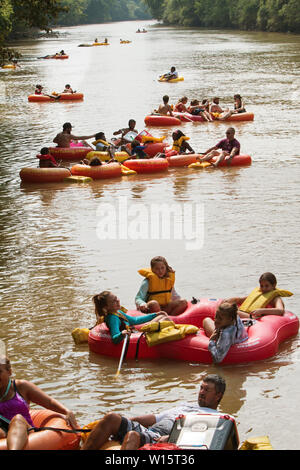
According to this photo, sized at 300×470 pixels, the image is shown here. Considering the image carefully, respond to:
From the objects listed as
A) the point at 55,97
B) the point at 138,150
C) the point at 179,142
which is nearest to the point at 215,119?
the point at 179,142

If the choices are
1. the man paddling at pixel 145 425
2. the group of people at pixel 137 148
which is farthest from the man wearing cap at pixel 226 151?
the man paddling at pixel 145 425

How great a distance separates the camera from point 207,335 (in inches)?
281

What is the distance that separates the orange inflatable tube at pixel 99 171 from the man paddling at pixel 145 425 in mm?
9642

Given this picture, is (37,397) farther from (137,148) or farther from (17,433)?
(137,148)

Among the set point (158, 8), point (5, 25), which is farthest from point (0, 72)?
point (158, 8)

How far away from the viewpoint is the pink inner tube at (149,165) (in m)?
15.0

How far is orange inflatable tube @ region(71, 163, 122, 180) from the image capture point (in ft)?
47.9

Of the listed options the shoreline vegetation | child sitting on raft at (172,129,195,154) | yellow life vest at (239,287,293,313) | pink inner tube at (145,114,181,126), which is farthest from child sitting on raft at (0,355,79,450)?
pink inner tube at (145,114,181,126)

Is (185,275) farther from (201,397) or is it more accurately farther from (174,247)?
(201,397)

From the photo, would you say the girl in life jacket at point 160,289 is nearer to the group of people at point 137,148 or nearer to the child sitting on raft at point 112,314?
the child sitting on raft at point 112,314

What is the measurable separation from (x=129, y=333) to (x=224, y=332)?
0.94 m

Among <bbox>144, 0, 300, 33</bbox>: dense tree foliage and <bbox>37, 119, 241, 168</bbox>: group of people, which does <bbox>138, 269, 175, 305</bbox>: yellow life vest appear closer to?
<bbox>37, 119, 241, 168</bbox>: group of people

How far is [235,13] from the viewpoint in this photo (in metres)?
78.3

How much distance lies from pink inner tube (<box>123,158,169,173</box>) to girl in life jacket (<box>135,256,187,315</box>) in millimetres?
7431
